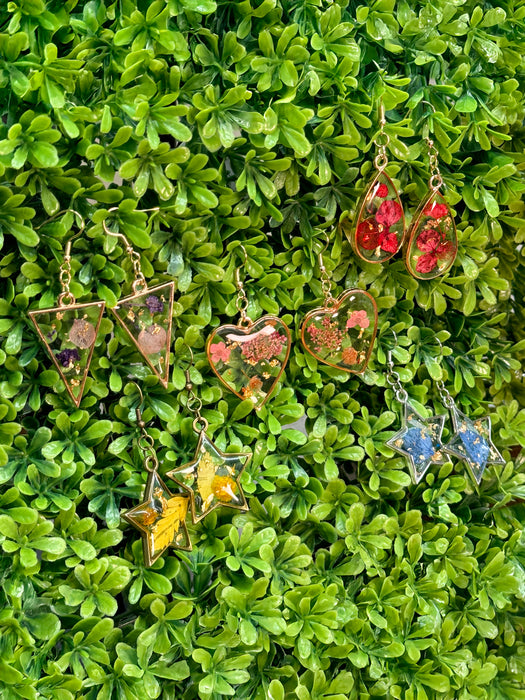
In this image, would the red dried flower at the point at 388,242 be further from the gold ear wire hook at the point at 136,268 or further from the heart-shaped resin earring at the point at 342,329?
the gold ear wire hook at the point at 136,268

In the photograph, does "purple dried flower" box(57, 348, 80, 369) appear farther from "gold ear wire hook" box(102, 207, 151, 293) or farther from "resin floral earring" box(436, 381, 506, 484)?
"resin floral earring" box(436, 381, 506, 484)

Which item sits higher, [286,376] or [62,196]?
[62,196]

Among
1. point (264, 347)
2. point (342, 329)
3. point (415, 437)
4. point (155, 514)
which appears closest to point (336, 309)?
point (342, 329)

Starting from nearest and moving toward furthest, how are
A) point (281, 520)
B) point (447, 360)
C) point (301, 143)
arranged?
point (301, 143), point (281, 520), point (447, 360)

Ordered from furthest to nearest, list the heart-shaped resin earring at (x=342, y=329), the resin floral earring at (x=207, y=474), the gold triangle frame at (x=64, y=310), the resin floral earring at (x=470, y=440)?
the resin floral earring at (x=470, y=440), the heart-shaped resin earring at (x=342, y=329), the resin floral earring at (x=207, y=474), the gold triangle frame at (x=64, y=310)

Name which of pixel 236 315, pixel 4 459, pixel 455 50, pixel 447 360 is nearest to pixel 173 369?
pixel 236 315

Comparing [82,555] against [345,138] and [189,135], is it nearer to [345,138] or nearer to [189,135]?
[189,135]

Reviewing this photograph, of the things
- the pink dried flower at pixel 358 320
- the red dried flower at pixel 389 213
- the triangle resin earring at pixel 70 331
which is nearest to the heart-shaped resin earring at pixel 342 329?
the pink dried flower at pixel 358 320
